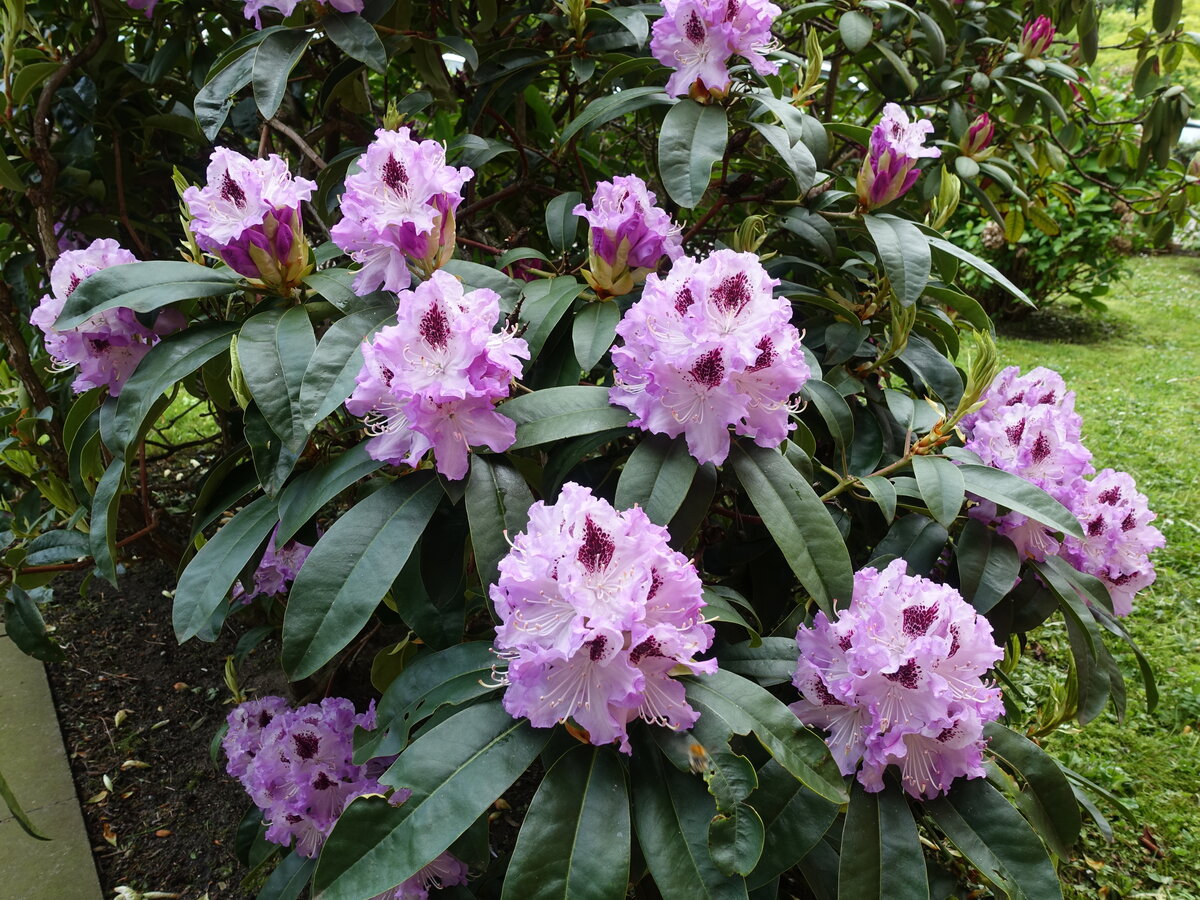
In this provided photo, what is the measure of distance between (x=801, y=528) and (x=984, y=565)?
36cm

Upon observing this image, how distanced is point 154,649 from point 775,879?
2.21 metres

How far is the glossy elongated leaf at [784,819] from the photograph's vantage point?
0.91 meters

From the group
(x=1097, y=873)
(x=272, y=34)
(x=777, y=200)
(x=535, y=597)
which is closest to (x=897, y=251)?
(x=777, y=200)

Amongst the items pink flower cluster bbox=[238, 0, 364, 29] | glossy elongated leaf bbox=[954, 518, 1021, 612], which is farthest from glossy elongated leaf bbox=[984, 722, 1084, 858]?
pink flower cluster bbox=[238, 0, 364, 29]

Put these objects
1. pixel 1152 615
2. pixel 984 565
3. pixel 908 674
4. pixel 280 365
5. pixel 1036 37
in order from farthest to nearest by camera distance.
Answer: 1. pixel 1152 615
2. pixel 1036 37
3. pixel 984 565
4. pixel 280 365
5. pixel 908 674

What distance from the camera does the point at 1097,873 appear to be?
1.97 m

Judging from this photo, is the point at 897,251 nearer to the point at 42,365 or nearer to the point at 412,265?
the point at 412,265

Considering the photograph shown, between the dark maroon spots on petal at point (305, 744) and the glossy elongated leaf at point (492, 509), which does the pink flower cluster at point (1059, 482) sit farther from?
the dark maroon spots on petal at point (305, 744)

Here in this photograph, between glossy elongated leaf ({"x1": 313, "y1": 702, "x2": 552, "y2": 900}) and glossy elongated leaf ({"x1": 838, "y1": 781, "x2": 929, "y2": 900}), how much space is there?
358 mm

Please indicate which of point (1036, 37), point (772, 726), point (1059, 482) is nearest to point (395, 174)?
point (772, 726)

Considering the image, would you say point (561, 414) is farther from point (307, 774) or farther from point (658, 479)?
point (307, 774)

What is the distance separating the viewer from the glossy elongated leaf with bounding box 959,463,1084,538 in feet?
3.51

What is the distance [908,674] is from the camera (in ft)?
3.05

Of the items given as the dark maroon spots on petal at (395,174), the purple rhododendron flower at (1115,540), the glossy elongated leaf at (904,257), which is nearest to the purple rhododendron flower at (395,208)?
the dark maroon spots on petal at (395,174)
